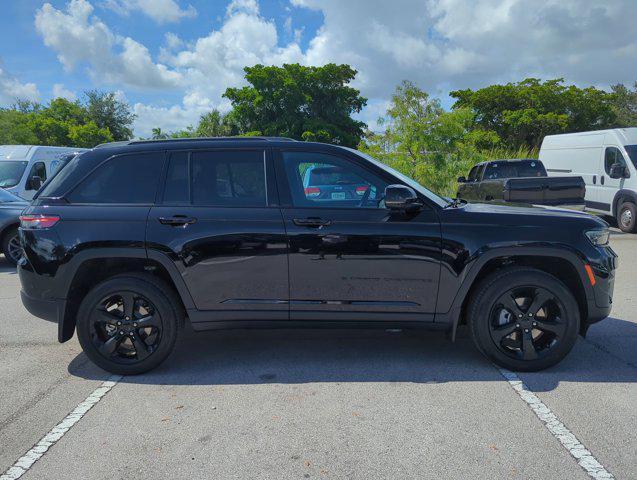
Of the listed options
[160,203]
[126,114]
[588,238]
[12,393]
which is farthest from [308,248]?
[126,114]

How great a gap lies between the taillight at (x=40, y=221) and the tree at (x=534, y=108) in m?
37.6

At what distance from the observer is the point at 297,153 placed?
13.4ft

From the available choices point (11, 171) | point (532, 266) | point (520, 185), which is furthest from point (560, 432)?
point (11, 171)

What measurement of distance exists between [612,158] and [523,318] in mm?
10530

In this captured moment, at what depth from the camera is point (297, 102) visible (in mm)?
40688

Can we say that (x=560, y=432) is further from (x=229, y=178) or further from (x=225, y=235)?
(x=229, y=178)

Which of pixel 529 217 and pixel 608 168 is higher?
pixel 529 217

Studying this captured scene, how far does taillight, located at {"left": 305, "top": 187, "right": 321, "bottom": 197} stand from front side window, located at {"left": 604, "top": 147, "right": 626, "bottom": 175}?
1076 centimetres

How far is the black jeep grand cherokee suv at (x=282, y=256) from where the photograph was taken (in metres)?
3.88

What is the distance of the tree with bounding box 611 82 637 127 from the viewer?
45.1 metres

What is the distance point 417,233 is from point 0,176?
13.1m

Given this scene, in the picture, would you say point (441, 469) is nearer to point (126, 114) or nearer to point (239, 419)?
point (239, 419)

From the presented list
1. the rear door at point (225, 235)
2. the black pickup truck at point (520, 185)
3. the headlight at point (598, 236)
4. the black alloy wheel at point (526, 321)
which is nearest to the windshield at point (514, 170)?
the black pickup truck at point (520, 185)

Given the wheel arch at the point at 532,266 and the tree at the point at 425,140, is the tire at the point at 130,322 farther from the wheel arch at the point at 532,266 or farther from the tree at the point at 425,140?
the tree at the point at 425,140
